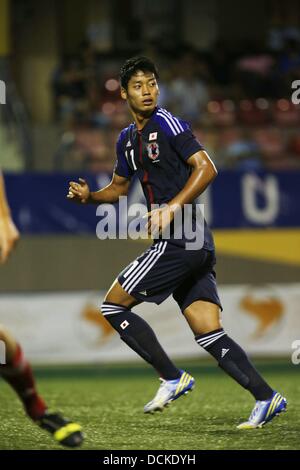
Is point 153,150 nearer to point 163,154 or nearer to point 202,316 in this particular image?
point 163,154

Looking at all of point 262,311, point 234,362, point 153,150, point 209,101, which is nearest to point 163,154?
point 153,150

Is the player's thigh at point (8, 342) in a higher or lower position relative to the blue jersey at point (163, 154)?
lower

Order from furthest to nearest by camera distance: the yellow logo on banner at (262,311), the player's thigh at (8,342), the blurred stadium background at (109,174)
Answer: the yellow logo on banner at (262,311)
the blurred stadium background at (109,174)
the player's thigh at (8,342)

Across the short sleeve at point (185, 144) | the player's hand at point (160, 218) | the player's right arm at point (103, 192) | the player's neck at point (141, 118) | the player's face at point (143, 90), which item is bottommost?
the player's hand at point (160, 218)

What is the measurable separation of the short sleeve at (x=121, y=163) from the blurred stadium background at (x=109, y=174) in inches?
143

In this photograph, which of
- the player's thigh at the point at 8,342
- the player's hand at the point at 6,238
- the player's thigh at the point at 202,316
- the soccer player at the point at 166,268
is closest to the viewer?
the player's hand at the point at 6,238

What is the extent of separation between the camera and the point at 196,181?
5.29 metres

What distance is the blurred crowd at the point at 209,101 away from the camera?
12828 mm

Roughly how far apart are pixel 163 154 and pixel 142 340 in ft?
3.47

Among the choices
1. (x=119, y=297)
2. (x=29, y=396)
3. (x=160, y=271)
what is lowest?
(x=29, y=396)

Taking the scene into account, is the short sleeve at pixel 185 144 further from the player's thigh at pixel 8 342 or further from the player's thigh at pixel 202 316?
the player's thigh at pixel 8 342

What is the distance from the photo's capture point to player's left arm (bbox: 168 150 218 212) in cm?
526

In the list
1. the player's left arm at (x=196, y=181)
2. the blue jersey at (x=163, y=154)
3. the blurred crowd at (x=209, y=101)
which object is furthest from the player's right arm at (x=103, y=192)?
the blurred crowd at (x=209, y=101)

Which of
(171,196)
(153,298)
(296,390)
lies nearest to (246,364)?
(153,298)
